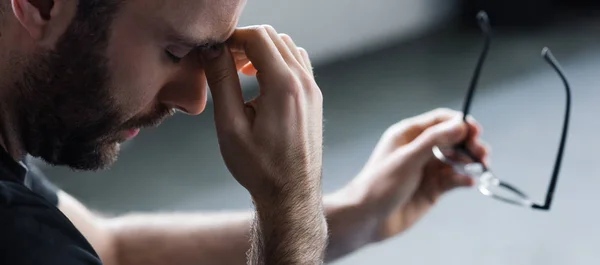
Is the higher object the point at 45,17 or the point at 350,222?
the point at 45,17

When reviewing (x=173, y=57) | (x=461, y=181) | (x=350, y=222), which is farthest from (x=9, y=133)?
(x=461, y=181)

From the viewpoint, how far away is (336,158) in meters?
2.27

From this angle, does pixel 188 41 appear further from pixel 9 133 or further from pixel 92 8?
pixel 9 133

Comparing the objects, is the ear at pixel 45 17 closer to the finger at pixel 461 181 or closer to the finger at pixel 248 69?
the finger at pixel 248 69

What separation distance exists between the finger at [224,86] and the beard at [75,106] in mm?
80

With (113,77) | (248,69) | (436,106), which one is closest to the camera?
(113,77)

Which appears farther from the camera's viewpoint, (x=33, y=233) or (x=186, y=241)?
(x=186, y=241)

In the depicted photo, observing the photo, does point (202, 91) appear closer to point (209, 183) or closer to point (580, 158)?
point (209, 183)

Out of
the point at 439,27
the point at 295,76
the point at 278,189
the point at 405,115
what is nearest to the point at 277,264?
the point at 278,189

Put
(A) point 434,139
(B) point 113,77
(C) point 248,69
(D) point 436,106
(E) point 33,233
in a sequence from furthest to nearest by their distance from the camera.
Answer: (D) point 436,106 < (A) point 434,139 < (C) point 248,69 < (B) point 113,77 < (E) point 33,233

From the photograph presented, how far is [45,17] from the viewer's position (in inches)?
31.5

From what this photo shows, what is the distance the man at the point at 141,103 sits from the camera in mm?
799

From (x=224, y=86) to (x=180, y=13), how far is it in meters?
0.09

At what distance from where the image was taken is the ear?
2.59ft
